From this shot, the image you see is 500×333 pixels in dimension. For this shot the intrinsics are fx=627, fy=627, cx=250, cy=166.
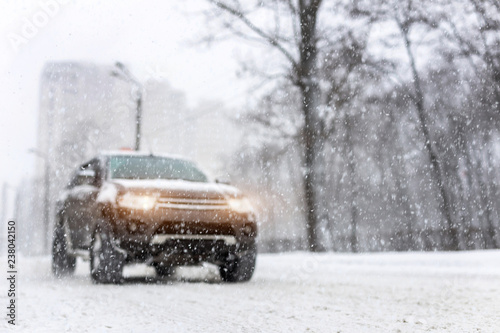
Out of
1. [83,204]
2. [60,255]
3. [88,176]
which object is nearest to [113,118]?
[60,255]

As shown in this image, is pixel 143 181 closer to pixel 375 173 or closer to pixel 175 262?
pixel 175 262

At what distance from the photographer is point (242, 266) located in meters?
7.64

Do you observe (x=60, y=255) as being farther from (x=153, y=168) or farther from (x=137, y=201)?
(x=137, y=201)

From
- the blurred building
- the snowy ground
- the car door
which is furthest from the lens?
the blurred building

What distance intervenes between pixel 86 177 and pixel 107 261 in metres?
1.50

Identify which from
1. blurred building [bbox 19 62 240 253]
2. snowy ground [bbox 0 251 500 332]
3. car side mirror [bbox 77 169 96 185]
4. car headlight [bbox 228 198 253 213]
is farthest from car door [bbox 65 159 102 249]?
blurred building [bbox 19 62 240 253]

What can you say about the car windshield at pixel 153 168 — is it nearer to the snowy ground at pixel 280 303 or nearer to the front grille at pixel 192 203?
the front grille at pixel 192 203

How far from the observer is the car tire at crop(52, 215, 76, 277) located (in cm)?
915

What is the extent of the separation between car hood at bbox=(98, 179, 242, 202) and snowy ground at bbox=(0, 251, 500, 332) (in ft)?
3.40

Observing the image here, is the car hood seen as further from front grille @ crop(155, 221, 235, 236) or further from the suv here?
front grille @ crop(155, 221, 235, 236)

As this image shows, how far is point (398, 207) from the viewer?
4344 centimetres

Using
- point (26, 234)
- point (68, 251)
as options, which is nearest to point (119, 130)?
point (68, 251)

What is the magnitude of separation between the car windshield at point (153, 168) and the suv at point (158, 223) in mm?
14

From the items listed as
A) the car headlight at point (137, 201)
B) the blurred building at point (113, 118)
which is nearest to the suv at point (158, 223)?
the car headlight at point (137, 201)
